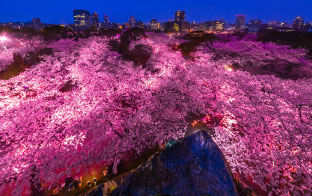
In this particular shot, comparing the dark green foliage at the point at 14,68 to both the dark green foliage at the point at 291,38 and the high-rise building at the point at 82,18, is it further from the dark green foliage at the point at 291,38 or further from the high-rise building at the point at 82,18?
the high-rise building at the point at 82,18

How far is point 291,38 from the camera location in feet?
71.8

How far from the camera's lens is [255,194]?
15.4 feet

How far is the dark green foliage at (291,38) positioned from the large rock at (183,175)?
25.3 m

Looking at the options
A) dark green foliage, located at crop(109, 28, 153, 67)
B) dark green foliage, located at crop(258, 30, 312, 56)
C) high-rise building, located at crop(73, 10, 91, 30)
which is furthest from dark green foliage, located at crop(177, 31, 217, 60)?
high-rise building, located at crop(73, 10, 91, 30)

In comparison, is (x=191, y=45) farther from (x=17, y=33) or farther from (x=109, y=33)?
(x=17, y=33)

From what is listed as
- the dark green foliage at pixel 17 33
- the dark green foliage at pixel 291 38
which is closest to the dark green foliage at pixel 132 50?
the dark green foliage at pixel 17 33

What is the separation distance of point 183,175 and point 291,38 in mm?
30556

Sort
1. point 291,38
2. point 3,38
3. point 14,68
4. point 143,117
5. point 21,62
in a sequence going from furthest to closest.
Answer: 1. point 291,38
2. point 3,38
3. point 21,62
4. point 14,68
5. point 143,117

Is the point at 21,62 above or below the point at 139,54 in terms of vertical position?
below

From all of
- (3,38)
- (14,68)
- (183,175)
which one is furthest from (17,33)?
(183,175)

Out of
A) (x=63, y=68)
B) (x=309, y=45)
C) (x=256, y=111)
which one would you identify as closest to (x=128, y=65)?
(x=63, y=68)

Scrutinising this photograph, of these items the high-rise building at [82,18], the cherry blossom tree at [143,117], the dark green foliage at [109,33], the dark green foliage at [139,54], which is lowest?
the cherry blossom tree at [143,117]

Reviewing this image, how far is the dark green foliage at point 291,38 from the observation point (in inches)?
773

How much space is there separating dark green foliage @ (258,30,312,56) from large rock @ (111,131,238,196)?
2533 cm
